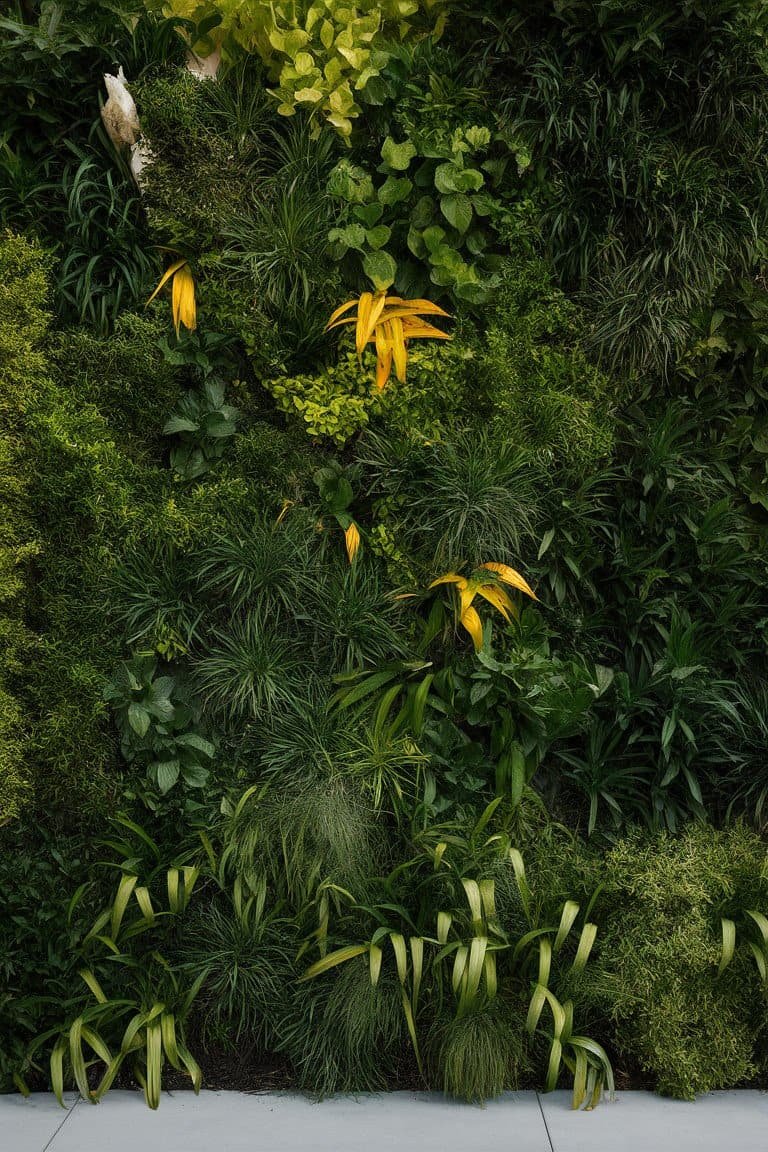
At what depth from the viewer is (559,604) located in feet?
12.5

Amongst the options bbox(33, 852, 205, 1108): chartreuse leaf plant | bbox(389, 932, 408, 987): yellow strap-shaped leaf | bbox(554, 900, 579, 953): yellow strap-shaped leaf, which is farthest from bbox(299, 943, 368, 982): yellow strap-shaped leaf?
bbox(554, 900, 579, 953): yellow strap-shaped leaf

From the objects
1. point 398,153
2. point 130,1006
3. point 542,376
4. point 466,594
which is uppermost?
point 398,153

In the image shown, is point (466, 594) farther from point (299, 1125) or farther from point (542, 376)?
point (299, 1125)

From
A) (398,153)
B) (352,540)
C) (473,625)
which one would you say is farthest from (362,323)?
(473,625)

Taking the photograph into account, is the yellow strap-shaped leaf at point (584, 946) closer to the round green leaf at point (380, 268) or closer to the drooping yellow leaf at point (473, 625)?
the drooping yellow leaf at point (473, 625)

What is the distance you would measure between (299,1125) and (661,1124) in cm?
112

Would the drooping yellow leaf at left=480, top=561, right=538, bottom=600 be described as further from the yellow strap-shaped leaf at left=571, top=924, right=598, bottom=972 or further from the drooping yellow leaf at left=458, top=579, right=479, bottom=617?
the yellow strap-shaped leaf at left=571, top=924, right=598, bottom=972

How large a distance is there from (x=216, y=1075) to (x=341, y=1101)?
18.6 inches

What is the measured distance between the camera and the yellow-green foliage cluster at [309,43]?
148 inches

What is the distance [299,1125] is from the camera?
2.95 meters

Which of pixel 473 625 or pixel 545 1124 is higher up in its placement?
pixel 473 625

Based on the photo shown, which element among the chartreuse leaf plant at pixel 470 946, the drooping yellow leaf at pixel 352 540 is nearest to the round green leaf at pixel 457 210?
the drooping yellow leaf at pixel 352 540

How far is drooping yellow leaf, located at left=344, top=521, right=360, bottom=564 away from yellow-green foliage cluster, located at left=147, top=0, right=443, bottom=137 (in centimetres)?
161

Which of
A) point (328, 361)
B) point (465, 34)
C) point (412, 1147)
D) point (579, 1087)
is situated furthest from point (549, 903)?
point (465, 34)
